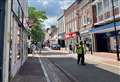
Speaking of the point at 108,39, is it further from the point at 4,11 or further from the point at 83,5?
the point at 4,11

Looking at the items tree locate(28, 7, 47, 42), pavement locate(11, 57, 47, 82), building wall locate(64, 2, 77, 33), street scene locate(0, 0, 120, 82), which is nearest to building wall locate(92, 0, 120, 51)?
street scene locate(0, 0, 120, 82)

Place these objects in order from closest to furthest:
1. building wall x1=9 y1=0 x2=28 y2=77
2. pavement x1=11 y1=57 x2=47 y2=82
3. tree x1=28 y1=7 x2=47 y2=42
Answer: building wall x1=9 y1=0 x2=28 y2=77, pavement x1=11 y1=57 x2=47 y2=82, tree x1=28 y1=7 x2=47 y2=42

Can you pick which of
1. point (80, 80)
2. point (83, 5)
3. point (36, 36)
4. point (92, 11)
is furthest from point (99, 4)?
point (36, 36)

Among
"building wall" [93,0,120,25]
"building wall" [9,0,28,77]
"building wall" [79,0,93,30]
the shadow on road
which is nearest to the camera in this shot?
"building wall" [9,0,28,77]

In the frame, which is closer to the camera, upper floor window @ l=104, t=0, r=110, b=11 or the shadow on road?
the shadow on road

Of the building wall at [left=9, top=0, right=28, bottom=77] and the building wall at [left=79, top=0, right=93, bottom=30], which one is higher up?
the building wall at [left=79, top=0, right=93, bottom=30]

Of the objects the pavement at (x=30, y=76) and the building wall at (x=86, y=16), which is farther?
the building wall at (x=86, y=16)

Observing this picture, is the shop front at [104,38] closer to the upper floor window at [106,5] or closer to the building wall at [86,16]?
the upper floor window at [106,5]

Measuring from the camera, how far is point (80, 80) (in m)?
12.9

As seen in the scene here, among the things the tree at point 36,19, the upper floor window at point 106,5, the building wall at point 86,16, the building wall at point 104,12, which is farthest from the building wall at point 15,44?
the tree at point 36,19

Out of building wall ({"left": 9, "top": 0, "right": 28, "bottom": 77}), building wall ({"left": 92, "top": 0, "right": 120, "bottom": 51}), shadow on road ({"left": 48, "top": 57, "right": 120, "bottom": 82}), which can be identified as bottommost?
shadow on road ({"left": 48, "top": 57, "right": 120, "bottom": 82})

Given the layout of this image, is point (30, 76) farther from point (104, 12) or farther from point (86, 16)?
point (86, 16)

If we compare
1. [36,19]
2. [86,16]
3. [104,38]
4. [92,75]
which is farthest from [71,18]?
[92,75]

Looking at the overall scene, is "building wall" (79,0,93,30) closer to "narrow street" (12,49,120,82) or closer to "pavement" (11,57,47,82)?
"narrow street" (12,49,120,82)
